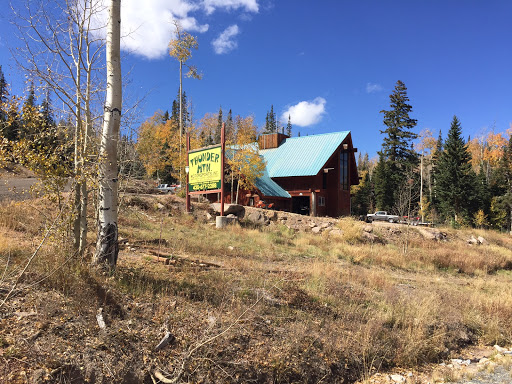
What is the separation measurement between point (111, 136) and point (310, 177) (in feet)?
85.0

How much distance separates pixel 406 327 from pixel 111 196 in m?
6.94

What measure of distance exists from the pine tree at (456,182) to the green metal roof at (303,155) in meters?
21.4

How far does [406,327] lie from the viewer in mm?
7914

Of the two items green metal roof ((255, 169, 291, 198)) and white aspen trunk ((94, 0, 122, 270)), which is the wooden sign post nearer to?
green metal roof ((255, 169, 291, 198))

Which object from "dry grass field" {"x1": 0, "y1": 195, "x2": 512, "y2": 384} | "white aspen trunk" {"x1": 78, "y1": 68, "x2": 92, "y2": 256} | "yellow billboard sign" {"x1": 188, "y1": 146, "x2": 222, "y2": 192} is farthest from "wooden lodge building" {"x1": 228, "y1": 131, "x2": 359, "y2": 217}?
"white aspen trunk" {"x1": 78, "y1": 68, "x2": 92, "y2": 256}

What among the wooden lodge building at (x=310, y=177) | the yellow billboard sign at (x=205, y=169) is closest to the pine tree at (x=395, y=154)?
the wooden lodge building at (x=310, y=177)

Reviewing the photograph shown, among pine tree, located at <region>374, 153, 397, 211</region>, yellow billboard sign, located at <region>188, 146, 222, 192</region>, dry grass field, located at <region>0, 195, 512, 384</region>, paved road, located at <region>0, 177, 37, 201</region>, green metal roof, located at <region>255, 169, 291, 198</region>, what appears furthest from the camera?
pine tree, located at <region>374, 153, 397, 211</region>

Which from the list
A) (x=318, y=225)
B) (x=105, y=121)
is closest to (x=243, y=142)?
(x=318, y=225)

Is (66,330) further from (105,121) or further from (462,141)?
(462,141)

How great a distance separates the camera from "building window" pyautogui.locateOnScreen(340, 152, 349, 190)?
110 feet

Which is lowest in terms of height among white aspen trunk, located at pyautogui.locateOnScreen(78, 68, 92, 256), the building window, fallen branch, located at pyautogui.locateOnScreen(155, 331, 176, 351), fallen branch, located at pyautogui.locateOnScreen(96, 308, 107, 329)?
fallen branch, located at pyautogui.locateOnScreen(155, 331, 176, 351)

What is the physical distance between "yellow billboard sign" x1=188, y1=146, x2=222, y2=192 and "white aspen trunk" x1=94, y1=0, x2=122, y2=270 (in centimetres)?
1322

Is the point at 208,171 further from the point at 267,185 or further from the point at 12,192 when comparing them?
the point at 12,192

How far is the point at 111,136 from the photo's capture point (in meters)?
6.52
